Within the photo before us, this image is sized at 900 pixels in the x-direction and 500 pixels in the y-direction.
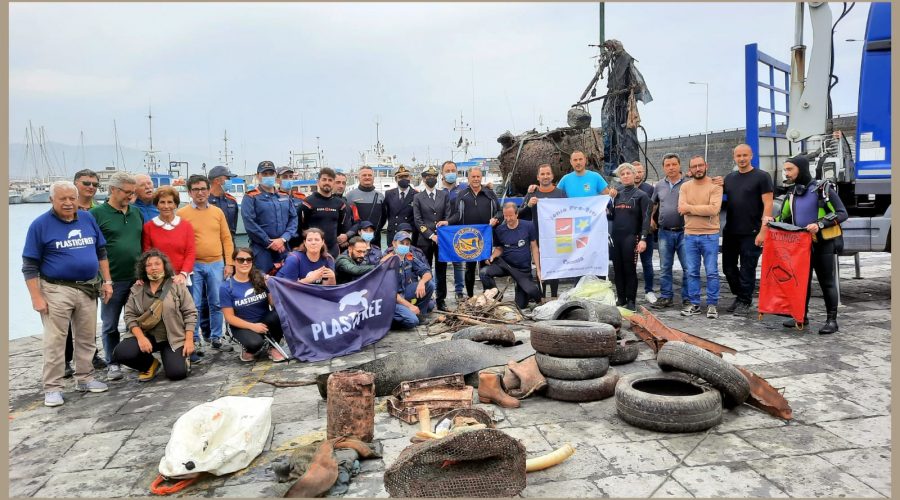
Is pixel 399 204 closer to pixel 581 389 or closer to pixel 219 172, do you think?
pixel 219 172

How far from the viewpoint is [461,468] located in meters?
3.11

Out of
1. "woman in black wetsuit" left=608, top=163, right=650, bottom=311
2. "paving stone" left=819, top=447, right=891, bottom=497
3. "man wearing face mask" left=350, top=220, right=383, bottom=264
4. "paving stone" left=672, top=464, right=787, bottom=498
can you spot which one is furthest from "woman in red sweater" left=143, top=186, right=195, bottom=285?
"paving stone" left=819, top=447, right=891, bottom=497

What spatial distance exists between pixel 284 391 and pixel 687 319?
512cm

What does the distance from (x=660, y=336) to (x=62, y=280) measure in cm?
578

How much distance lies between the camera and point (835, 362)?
5285 mm

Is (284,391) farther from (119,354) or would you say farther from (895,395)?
(895,395)

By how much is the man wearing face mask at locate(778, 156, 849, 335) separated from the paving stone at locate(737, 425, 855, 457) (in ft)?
9.79

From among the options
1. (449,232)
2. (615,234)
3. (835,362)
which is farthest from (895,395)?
(449,232)

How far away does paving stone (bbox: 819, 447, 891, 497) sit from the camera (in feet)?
10.2

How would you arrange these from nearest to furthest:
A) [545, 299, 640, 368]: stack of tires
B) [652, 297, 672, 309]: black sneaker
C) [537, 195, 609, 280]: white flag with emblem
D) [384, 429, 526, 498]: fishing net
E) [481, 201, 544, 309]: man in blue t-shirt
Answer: [384, 429, 526, 498]: fishing net < [545, 299, 640, 368]: stack of tires < [652, 297, 672, 309]: black sneaker < [481, 201, 544, 309]: man in blue t-shirt < [537, 195, 609, 280]: white flag with emblem

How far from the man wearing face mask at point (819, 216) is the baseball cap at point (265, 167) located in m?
6.38

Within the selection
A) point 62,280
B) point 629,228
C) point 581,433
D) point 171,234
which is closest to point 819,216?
point 629,228

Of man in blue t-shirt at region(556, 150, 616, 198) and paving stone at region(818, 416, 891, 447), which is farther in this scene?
man in blue t-shirt at region(556, 150, 616, 198)

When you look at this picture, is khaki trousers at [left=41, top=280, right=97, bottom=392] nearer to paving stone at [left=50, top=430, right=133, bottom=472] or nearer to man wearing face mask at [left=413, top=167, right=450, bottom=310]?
paving stone at [left=50, top=430, right=133, bottom=472]
